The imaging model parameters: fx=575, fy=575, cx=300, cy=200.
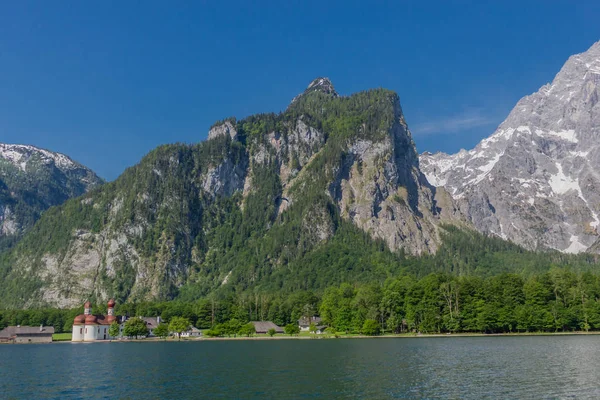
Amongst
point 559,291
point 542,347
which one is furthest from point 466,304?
point 542,347

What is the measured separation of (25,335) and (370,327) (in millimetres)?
111370

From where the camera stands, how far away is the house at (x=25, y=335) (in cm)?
18350

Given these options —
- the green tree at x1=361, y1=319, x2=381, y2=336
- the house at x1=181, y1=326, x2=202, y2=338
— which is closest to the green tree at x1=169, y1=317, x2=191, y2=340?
the house at x1=181, y1=326, x2=202, y2=338

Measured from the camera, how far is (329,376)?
6656cm

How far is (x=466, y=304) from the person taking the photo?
157 meters

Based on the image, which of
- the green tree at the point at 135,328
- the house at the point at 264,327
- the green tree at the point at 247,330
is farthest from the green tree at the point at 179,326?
the house at the point at 264,327

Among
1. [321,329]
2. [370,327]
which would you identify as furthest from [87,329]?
[370,327]

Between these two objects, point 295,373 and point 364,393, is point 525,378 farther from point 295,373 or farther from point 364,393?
point 295,373

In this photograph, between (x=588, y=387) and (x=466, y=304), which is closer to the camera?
(x=588, y=387)

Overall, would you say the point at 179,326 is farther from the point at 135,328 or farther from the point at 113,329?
the point at 113,329

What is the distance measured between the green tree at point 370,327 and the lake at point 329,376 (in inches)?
2440

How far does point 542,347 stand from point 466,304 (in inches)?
2182

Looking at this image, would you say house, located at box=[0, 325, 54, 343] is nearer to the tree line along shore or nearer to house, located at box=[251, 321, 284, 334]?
house, located at box=[251, 321, 284, 334]

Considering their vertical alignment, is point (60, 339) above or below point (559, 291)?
below
